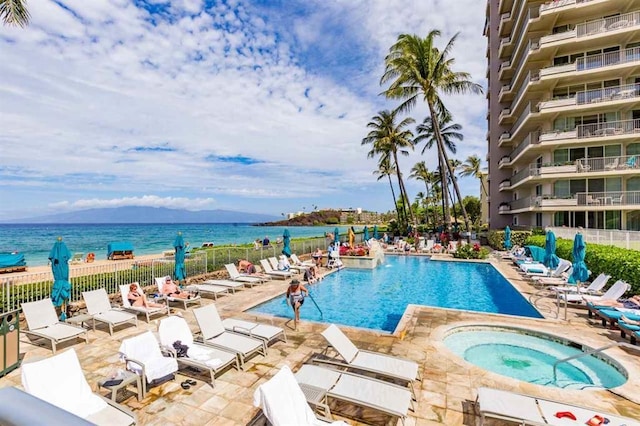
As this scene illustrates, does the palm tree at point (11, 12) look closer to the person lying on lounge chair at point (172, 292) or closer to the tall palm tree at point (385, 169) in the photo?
the person lying on lounge chair at point (172, 292)

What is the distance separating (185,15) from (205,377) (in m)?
11.8

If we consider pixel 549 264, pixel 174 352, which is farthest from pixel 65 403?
pixel 549 264

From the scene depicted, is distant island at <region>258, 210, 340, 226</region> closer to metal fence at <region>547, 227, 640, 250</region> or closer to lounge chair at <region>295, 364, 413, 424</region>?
metal fence at <region>547, 227, 640, 250</region>

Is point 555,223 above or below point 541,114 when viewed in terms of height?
below

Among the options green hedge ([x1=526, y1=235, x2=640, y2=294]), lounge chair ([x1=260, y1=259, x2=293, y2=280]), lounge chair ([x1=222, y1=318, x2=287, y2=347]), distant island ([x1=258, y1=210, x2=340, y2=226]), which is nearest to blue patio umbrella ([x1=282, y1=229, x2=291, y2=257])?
lounge chair ([x1=260, y1=259, x2=293, y2=280])

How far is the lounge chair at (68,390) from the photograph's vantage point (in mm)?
3895

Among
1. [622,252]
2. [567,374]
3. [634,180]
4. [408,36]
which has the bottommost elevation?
[567,374]

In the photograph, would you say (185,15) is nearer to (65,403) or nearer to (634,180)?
(65,403)

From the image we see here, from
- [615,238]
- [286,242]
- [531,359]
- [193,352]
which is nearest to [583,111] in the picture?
[615,238]

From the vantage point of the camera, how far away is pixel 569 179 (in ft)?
72.6

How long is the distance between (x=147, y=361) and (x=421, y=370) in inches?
179

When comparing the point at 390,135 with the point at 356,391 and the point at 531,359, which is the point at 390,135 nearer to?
the point at 531,359

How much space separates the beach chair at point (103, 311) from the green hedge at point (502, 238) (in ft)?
78.3

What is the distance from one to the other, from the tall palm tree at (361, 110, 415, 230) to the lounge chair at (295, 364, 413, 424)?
100 ft
